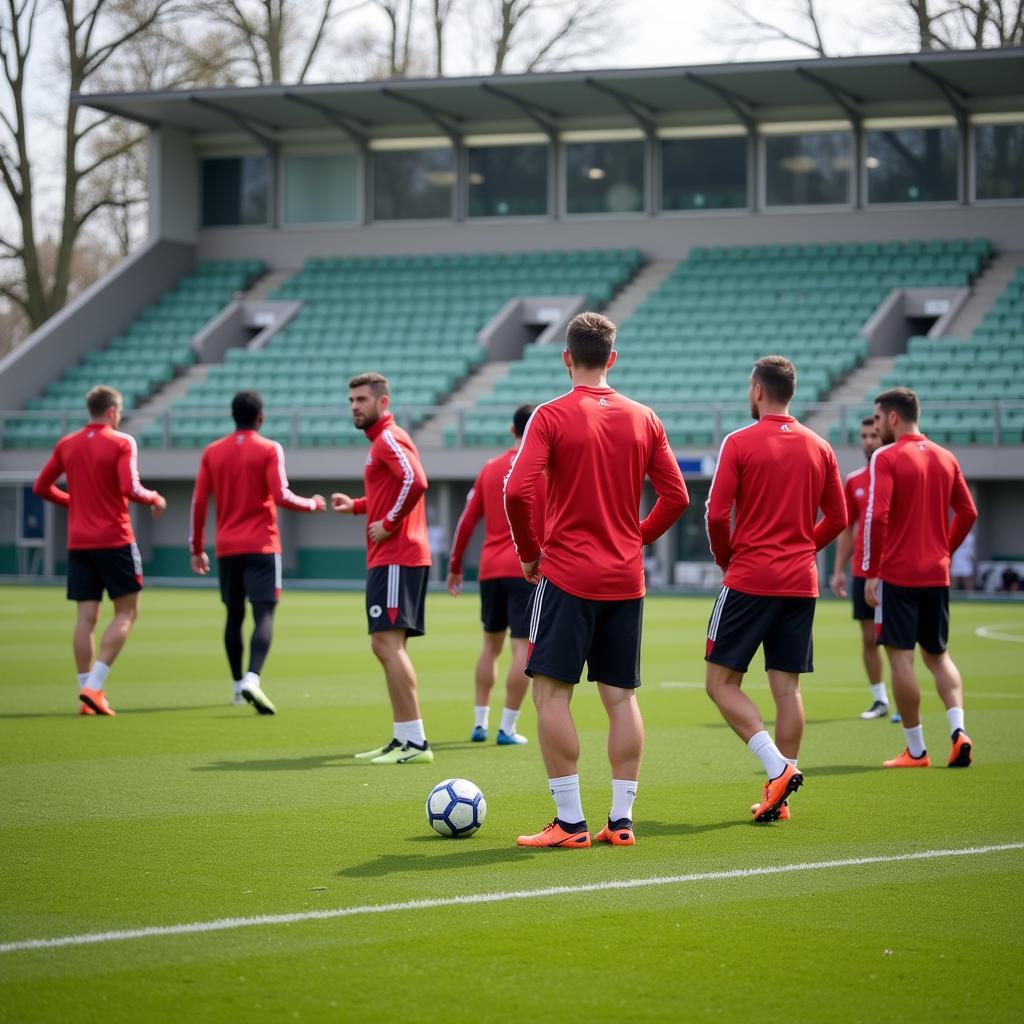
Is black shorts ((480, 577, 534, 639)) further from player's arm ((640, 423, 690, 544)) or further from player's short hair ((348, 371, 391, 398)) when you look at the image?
player's arm ((640, 423, 690, 544))

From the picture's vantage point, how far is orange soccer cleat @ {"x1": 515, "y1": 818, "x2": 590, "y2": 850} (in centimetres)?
731

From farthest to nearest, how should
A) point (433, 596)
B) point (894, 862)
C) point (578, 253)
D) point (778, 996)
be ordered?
point (578, 253) < point (433, 596) < point (894, 862) < point (778, 996)

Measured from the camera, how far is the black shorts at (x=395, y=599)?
32.7 feet

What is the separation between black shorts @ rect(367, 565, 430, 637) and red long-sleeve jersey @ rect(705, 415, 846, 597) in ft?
7.74

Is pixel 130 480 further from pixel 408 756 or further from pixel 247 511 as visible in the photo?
pixel 408 756

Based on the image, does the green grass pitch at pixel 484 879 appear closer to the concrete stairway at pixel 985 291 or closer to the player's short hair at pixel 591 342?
the player's short hair at pixel 591 342

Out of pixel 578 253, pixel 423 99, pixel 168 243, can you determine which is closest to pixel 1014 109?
pixel 578 253

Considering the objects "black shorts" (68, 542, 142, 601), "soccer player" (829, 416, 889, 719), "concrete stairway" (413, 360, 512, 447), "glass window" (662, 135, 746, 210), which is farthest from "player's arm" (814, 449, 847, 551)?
"glass window" (662, 135, 746, 210)

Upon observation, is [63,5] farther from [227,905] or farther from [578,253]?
[227,905]

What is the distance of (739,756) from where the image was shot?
10.4 meters

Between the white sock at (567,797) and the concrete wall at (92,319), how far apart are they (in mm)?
34526

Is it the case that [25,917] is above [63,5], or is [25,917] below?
below

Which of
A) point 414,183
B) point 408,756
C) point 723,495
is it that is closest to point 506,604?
point 408,756

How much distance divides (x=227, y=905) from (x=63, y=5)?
43487mm
